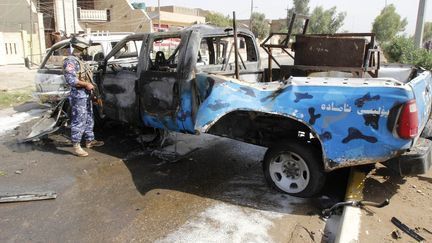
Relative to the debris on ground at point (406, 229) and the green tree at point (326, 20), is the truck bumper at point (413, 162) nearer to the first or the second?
the debris on ground at point (406, 229)

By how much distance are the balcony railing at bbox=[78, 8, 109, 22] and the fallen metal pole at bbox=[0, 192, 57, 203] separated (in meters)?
35.3

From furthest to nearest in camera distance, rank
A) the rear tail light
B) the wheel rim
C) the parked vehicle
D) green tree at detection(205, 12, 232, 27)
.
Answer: green tree at detection(205, 12, 232, 27), the parked vehicle, the wheel rim, the rear tail light

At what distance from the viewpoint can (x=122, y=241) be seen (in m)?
3.49

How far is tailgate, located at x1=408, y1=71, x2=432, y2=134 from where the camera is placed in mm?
3630

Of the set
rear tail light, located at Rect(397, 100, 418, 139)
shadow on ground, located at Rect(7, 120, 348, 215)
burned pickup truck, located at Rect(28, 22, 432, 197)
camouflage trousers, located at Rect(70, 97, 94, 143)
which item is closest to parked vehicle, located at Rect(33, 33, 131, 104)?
shadow on ground, located at Rect(7, 120, 348, 215)

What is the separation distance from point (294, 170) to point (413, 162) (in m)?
1.19

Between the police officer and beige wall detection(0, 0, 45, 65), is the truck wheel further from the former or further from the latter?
beige wall detection(0, 0, 45, 65)

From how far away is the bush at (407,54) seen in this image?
1309cm

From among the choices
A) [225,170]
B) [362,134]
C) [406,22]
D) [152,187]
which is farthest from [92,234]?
[406,22]

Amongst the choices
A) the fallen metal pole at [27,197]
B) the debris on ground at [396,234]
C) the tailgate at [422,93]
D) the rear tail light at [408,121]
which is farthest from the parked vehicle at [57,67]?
the debris on ground at [396,234]

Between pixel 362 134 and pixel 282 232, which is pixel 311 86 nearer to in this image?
pixel 362 134

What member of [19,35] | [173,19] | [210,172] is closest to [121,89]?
[210,172]

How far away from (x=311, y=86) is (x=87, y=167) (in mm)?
3389

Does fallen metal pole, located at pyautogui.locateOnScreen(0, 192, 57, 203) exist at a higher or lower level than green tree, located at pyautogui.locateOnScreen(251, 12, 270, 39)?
lower
